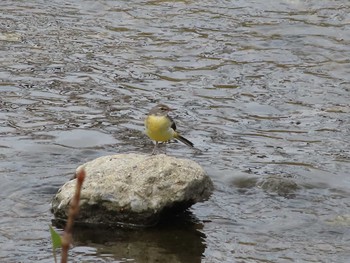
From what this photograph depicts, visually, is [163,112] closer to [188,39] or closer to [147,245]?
[147,245]

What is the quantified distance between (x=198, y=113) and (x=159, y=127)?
9.69 feet

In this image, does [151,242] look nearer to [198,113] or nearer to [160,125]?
[160,125]

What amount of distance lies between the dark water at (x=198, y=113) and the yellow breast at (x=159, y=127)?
0.66m

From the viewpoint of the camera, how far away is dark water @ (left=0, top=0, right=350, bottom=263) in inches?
256

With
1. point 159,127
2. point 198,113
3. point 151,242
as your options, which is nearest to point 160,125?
point 159,127

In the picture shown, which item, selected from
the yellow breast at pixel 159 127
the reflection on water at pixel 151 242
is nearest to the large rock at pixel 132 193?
the reflection on water at pixel 151 242

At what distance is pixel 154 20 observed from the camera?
44.0ft

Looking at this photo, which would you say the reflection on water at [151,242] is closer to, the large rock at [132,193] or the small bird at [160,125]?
the large rock at [132,193]

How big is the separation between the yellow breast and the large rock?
26cm

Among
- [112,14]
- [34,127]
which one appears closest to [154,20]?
[112,14]

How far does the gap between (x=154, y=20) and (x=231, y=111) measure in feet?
12.7

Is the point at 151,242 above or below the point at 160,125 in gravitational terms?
below

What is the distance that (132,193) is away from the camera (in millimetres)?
6629

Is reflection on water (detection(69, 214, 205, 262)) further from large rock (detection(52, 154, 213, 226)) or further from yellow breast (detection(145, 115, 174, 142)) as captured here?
yellow breast (detection(145, 115, 174, 142))
